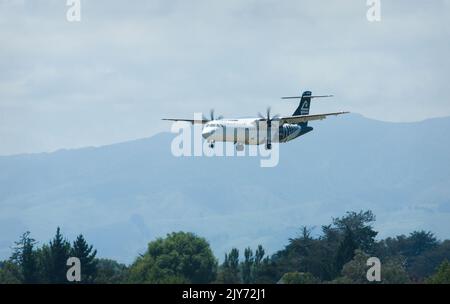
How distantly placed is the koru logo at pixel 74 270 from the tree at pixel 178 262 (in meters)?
4.93

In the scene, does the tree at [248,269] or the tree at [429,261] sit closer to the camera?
the tree at [248,269]

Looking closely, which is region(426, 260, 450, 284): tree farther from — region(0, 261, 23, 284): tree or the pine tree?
region(0, 261, 23, 284): tree

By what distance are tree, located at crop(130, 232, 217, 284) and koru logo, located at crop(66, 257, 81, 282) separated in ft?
16.2

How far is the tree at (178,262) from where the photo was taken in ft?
361

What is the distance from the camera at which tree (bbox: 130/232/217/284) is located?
Answer: 361 ft

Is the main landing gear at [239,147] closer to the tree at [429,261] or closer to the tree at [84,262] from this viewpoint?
the tree at [84,262]

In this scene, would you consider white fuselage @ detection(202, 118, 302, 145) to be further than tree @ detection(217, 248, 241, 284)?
Yes

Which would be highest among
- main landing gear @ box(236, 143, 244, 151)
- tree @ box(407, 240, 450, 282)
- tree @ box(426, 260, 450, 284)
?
main landing gear @ box(236, 143, 244, 151)

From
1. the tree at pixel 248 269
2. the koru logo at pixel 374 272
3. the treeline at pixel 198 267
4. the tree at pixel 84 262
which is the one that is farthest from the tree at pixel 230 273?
the tree at pixel 84 262

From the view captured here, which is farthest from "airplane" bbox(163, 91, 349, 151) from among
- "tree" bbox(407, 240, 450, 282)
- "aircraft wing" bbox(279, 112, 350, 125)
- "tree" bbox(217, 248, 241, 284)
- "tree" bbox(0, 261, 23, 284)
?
"tree" bbox(407, 240, 450, 282)

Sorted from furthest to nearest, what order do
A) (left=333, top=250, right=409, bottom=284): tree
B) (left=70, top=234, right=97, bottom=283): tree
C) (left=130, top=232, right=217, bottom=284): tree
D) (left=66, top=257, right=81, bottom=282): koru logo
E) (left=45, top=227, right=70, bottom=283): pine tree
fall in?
(left=70, top=234, right=97, bottom=283): tree
(left=130, top=232, right=217, bottom=284): tree
(left=45, top=227, right=70, bottom=283): pine tree
(left=66, top=257, right=81, bottom=282): koru logo
(left=333, top=250, right=409, bottom=284): tree
